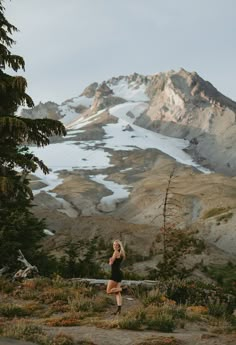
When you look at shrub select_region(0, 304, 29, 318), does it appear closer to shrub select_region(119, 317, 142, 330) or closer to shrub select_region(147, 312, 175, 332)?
shrub select_region(119, 317, 142, 330)

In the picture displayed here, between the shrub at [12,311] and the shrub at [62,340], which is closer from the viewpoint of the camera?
the shrub at [62,340]

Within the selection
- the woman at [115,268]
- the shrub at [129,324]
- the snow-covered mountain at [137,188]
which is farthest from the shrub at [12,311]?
the snow-covered mountain at [137,188]

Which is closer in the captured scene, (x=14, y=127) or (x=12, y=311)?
(x=12, y=311)

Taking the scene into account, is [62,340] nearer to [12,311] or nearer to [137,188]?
[12,311]

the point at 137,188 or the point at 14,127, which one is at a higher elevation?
the point at 137,188

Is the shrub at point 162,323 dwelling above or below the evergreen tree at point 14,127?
below

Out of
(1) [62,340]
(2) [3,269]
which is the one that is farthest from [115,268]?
(2) [3,269]

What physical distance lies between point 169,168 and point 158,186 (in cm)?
3645

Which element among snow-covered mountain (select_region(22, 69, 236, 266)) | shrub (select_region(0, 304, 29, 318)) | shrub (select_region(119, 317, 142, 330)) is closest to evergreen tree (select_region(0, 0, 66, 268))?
shrub (select_region(0, 304, 29, 318))

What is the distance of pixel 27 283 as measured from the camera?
58.7 feet

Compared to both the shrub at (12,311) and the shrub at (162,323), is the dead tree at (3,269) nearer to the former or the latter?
the shrub at (12,311)

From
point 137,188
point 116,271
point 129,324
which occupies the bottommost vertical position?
point 129,324

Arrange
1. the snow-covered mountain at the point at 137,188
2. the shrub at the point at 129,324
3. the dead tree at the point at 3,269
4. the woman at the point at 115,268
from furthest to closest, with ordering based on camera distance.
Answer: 1. the snow-covered mountain at the point at 137,188
2. the dead tree at the point at 3,269
3. the woman at the point at 115,268
4. the shrub at the point at 129,324

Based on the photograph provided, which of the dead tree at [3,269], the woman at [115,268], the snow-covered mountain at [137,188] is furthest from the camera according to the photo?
the snow-covered mountain at [137,188]
